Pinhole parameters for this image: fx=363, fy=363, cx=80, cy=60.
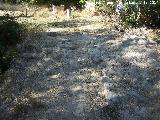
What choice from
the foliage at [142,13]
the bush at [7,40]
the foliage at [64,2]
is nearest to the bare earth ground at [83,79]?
the bush at [7,40]

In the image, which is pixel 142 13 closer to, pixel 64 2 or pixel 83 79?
pixel 83 79

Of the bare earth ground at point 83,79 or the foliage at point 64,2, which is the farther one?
the foliage at point 64,2

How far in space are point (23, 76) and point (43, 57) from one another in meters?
1.99

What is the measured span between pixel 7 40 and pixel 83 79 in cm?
445

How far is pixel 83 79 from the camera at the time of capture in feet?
38.4

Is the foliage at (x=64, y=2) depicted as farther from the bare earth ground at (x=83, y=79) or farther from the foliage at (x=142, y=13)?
the bare earth ground at (x=83, y=79)

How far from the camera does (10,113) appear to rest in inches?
375

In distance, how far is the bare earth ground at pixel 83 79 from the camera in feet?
31.6

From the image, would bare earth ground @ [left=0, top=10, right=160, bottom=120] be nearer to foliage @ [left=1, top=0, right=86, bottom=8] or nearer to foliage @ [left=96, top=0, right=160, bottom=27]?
foliage @ [left=96, top=0, right=160, bottom=27]

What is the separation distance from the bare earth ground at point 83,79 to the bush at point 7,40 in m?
0.35

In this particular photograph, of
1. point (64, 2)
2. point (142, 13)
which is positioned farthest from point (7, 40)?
point (64, 2)

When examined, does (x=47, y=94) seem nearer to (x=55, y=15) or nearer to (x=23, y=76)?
(x=23, y=76)

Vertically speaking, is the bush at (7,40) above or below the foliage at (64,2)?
below

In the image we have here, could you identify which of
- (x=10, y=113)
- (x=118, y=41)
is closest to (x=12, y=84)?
(x=10, y=113)
